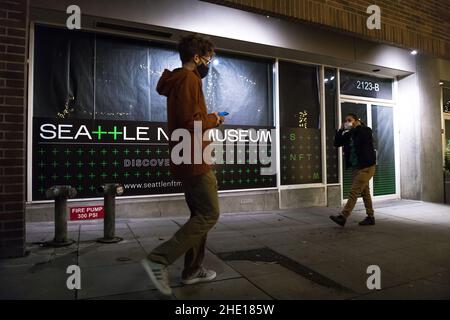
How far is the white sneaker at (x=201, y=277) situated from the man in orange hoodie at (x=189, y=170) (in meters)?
0.39

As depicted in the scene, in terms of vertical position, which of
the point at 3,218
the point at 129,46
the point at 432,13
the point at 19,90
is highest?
the point at 432,13

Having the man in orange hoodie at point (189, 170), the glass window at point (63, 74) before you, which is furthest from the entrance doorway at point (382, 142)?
the man in orange hoodie at point (189, 170)

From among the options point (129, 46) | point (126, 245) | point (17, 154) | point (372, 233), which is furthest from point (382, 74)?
point (17, 154)

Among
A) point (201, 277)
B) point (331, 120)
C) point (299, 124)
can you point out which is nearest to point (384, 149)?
point (331, 120)

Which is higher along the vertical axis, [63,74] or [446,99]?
[446,99]

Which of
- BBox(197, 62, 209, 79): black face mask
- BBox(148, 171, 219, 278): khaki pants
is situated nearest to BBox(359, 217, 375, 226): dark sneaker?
BBox(148, 171, 219, 278): khaki pants

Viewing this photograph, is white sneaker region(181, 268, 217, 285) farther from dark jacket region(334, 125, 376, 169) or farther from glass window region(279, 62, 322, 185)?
glass window region(279, 62, 322, 185)

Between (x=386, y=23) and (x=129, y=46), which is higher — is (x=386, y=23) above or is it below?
above

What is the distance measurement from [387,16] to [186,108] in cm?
632

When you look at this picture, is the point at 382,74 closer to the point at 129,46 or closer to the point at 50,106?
the point at 129,46

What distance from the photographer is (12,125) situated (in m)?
3.92

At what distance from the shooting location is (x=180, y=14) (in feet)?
19.5

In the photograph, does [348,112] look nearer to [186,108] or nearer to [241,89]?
[241,89]
